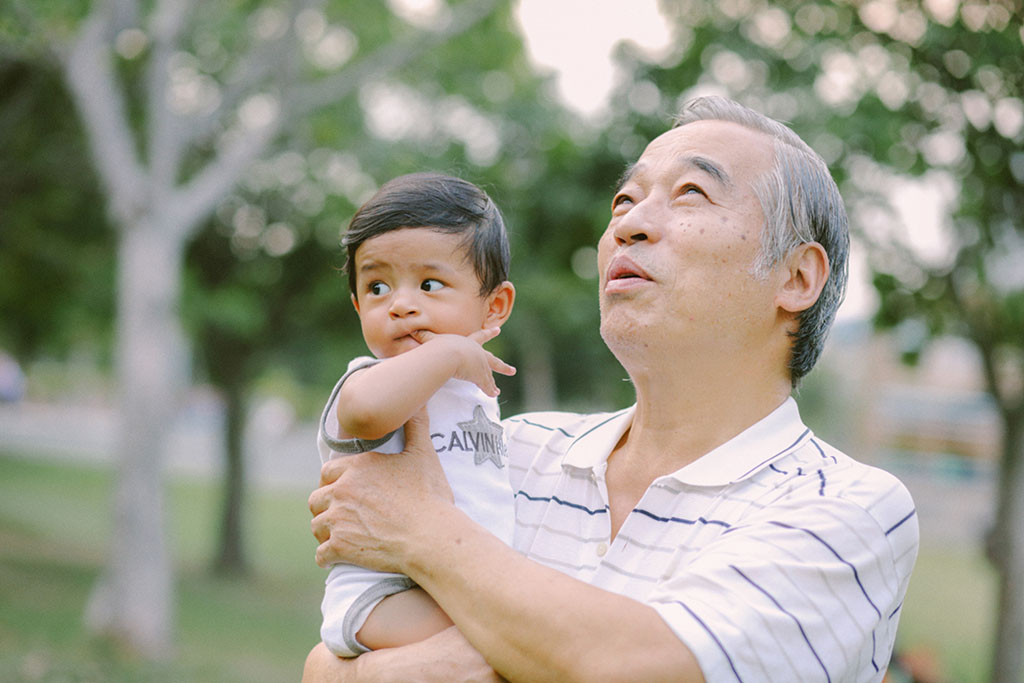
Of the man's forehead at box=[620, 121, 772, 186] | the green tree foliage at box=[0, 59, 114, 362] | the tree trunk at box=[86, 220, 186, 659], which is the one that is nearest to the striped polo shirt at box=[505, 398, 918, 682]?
the man's forehead at box=[620, 121, 772, 186]

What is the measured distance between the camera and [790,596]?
5.32 feet

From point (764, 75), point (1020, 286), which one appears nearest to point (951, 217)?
point (1020, 286)

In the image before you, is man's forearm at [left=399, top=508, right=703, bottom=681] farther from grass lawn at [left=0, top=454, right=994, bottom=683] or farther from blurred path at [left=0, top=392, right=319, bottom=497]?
blurred path at [left=0, top=392, right=319, bottom=497]

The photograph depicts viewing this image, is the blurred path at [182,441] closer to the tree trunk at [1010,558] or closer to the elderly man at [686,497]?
the tree trunk at [1010,558]

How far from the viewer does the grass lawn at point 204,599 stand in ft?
30.3

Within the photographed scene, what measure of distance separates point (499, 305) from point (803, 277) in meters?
0.65

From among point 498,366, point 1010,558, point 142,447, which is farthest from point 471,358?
point 142,447

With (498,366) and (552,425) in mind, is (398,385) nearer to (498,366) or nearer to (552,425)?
(498,366)

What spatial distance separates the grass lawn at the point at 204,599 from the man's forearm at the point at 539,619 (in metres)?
6.69

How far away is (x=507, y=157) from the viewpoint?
40.3 ft

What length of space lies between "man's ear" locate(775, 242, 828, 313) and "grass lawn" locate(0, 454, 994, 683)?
6182 mm

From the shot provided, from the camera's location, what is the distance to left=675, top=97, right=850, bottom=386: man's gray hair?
6.97 ft

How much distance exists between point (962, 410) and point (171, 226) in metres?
34.6

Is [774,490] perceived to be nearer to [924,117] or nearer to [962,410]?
[924,117]
